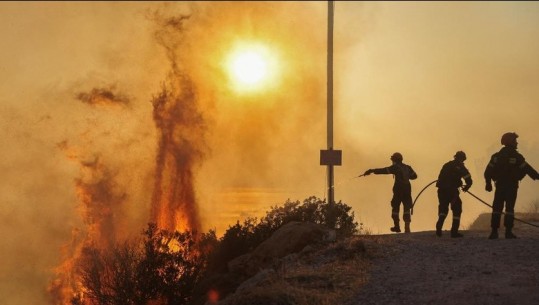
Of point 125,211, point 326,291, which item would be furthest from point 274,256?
point 125,211

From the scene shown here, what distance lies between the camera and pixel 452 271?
Answer: 12484 mm

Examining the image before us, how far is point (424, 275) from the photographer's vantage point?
1235 centimetres

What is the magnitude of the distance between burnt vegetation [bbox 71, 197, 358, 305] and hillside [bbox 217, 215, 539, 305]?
8.83 ft

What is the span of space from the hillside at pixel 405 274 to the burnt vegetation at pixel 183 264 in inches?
106

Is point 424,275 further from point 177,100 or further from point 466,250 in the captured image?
point 177,100

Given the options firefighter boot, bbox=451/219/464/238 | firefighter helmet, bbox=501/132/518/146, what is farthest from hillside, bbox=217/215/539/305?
firefighter helmet, bbox=501/132/518/146

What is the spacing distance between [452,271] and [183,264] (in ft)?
31.4

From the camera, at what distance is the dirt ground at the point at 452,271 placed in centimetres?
1102

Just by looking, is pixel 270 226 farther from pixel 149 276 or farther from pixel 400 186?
pixel 400 186

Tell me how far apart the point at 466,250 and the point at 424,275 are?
2.29m

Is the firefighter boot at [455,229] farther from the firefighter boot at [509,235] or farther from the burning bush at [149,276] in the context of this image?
the burning bush at [149,276]

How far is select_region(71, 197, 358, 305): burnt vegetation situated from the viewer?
1848cm

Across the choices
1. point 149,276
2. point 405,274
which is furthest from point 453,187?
point 149,276

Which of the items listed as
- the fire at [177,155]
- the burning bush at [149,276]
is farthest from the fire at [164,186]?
the burning bush at [149,276]
